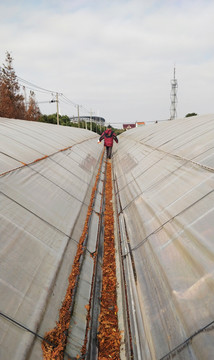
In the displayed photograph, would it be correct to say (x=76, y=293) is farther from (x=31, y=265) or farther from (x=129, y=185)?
(x=129, y=185)

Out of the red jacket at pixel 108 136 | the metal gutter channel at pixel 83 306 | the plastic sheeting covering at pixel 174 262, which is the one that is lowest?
the metal gutter channel at pixel 83 306

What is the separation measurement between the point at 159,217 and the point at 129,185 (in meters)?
3.34

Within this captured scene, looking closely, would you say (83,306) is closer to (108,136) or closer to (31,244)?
(31,244)

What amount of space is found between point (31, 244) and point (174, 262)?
2289mm

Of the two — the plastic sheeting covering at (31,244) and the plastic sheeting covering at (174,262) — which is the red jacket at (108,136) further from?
the plastic sheeting covering at (174,262)

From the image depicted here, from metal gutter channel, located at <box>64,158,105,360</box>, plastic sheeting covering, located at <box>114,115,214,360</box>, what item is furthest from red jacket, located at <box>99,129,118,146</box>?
metal gutter channel, located at <box>64,158,105,360</box>

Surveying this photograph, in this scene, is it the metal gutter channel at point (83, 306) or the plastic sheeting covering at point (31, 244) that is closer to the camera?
the plastic sheeting covering at point (31, 244)

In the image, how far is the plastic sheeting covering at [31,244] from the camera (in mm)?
2311

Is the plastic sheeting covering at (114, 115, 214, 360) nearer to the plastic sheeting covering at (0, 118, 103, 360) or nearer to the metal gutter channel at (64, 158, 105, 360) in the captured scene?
the metal gutter channel at (64, 158, 105, 360)

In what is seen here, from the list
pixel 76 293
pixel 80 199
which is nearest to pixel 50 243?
pixel 76 293

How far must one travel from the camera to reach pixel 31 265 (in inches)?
120

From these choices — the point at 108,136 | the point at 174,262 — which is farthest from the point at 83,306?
the point at 108,136

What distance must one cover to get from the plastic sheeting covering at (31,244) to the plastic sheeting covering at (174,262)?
1.21 meters

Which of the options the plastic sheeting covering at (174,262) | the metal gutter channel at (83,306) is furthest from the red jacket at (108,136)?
the metal gutter channel at (83,306)
